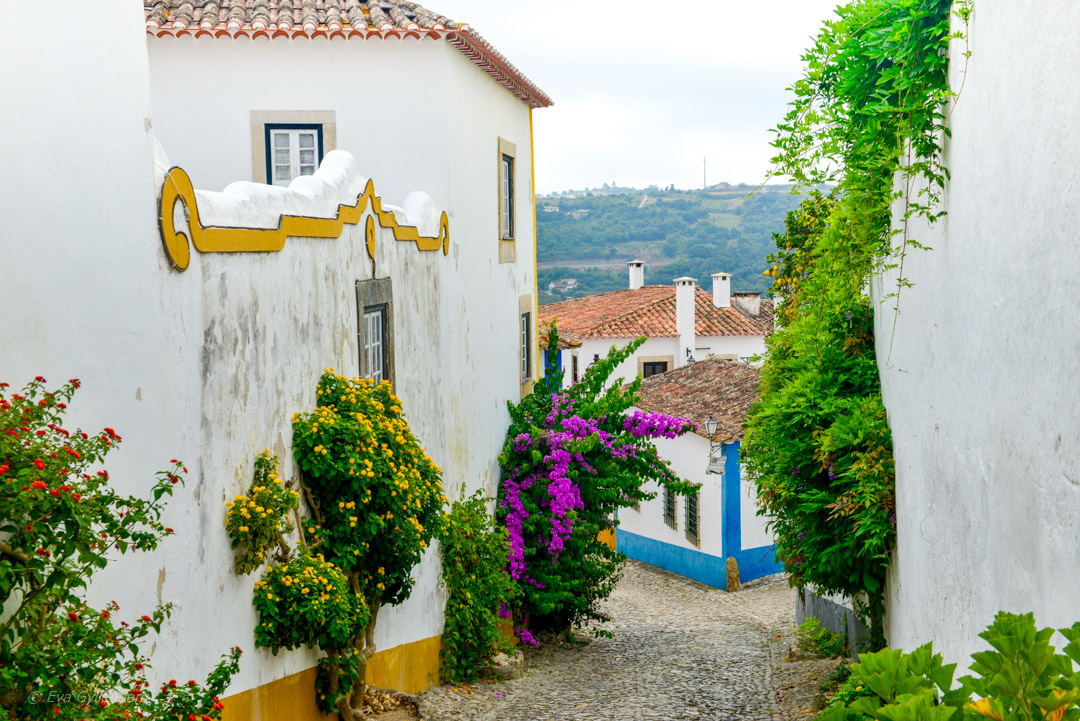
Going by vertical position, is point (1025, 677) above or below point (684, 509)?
above

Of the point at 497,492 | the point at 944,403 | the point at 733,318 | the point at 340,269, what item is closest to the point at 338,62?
the point at 340,269

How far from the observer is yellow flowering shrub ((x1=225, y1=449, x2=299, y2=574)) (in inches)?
255

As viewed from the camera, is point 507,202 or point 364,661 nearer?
point 364,661

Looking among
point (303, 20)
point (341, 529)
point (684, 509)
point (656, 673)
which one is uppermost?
point (303, 20)

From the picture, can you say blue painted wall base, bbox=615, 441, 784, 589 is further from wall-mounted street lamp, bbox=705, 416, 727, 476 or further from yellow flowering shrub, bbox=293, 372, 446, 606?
yellow flowering shrub, bbox=293, 372, 446, 606

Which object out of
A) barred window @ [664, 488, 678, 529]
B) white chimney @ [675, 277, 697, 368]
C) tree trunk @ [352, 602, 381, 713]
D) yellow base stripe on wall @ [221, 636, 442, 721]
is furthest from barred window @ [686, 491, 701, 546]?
tree trunk @ [352, 602, 381, 713]

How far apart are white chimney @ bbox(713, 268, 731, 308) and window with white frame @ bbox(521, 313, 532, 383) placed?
916 inches

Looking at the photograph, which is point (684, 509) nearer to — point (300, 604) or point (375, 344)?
point (375, 344)

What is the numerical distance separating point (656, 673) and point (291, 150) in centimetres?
786

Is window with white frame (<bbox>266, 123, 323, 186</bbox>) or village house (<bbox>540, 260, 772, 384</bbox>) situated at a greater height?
window with white frame (<bbox>266, 123, 323, 186</bbox>)

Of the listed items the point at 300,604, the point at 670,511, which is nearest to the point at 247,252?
the point at 300,604

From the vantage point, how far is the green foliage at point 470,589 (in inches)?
445

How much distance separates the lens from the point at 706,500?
24.5m

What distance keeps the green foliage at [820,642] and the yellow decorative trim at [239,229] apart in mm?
6541
